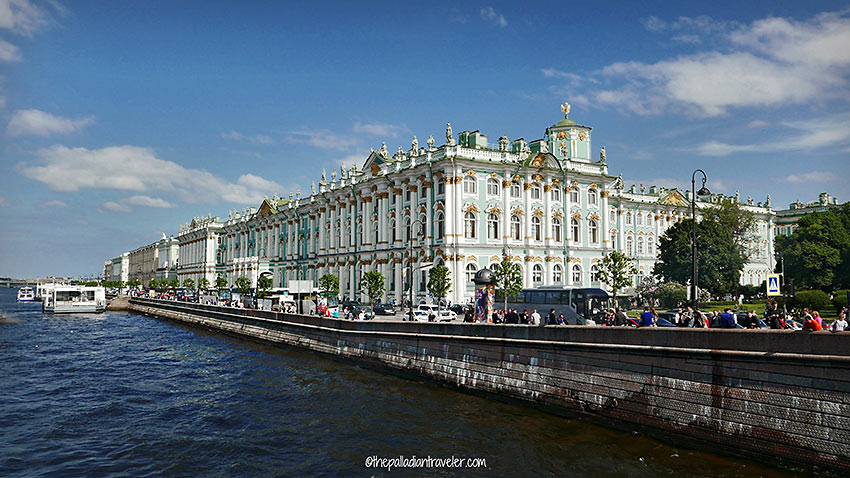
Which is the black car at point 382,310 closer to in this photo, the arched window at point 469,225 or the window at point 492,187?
the arched window at point 469,225

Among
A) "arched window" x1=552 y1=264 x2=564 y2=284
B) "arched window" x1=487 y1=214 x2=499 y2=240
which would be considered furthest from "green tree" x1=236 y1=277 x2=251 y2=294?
"arched window" x1=552 y1=264 x2=564 y2=284

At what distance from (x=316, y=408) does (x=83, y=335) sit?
127 feet

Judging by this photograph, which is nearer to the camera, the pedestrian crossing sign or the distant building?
the pedestrian crossing sign

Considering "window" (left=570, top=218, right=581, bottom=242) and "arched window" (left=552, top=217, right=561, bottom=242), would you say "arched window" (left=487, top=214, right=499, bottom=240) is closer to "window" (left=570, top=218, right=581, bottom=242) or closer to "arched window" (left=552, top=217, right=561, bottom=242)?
"arched window" (left=552, top=217, right=561, bottom=242)

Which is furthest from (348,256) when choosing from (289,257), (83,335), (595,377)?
(595,377)

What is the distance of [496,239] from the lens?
→ 5769cm

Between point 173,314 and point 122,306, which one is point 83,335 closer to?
point 173,314

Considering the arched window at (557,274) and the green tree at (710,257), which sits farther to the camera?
the green tree at (710,257)

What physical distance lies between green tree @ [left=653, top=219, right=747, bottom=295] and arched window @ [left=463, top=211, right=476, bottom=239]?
989 inches

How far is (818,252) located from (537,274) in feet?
97.8

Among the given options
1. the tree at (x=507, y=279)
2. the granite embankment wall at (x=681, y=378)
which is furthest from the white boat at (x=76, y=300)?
the granite embankment wall at (x=681, y=378)

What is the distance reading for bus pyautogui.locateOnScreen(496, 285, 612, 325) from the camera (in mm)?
34688

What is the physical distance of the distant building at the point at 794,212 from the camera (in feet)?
303

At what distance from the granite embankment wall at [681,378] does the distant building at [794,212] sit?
86.1 meters
